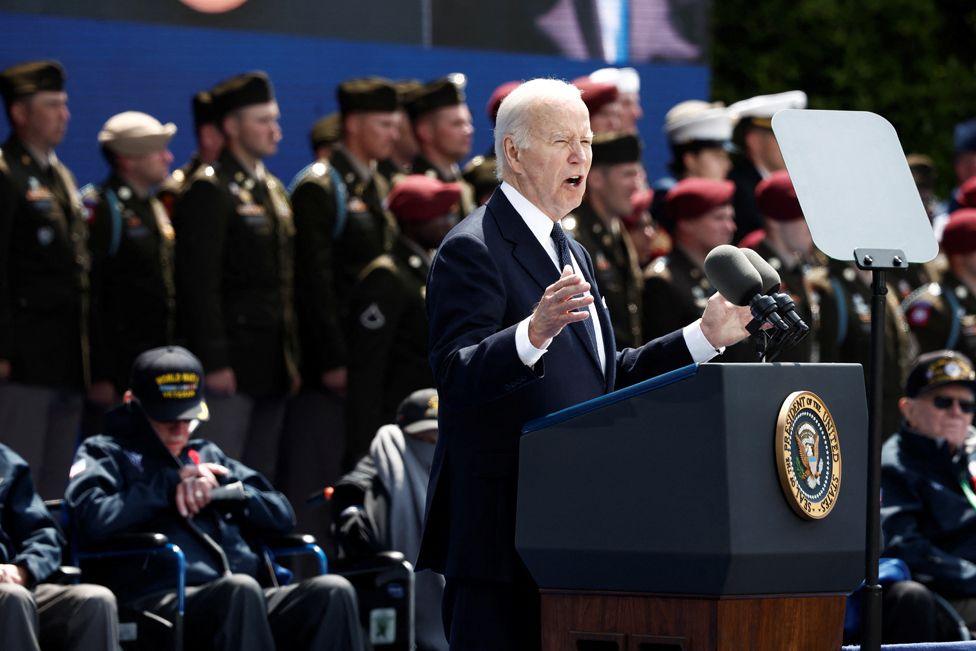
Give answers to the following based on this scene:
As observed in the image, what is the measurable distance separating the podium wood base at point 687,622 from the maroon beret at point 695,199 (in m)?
4.73

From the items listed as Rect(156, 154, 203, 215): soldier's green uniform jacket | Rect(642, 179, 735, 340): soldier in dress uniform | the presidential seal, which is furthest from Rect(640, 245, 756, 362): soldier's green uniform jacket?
the presidential seal

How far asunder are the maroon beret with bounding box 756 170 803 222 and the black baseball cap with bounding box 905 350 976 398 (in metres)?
1.26

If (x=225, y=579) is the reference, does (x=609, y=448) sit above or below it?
above

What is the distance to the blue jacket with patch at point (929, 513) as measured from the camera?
255 inches

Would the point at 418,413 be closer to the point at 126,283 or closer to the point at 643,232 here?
the point at 126,283

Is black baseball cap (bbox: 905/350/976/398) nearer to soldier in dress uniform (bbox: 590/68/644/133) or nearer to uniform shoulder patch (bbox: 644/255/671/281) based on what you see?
uniform shoulder patch (bbox: 644/255/671/281)

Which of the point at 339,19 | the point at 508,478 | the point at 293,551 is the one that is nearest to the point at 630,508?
the point at 508,478

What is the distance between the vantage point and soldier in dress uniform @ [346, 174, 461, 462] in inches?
277

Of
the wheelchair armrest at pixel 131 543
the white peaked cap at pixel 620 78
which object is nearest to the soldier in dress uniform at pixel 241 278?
the wheelchair armrest at pixel 131 543

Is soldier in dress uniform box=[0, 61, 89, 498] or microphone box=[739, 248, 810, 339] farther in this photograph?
soldier in dress uniform box=[0, 61, 89, 498]

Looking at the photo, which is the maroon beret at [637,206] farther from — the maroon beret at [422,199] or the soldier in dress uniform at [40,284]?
the soldier in dress uniform at [40,284]

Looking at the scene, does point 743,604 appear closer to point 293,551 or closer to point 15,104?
point 293,551

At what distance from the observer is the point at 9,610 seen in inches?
191

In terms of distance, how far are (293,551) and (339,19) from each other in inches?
138
